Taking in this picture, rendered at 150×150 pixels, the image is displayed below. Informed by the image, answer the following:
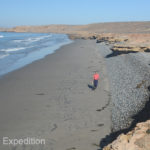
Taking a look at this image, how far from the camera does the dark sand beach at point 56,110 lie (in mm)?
7598

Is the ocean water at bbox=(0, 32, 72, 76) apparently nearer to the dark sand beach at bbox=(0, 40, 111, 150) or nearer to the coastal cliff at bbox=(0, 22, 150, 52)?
the dark sand beach at bbox=(0, 40, 111, 150)

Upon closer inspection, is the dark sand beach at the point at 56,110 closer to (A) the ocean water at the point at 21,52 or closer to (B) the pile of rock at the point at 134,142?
(B) the pile of rock at the point at 134,142

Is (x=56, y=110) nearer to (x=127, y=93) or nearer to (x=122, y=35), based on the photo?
(x=127, y=93)

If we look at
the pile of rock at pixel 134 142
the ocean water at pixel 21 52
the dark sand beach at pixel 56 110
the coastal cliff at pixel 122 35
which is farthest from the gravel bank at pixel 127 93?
the ocean water at pixel 21 52

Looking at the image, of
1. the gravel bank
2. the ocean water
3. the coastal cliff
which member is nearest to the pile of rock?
the gravel bank

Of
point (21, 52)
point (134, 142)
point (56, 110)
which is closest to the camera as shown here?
point (134, 142)

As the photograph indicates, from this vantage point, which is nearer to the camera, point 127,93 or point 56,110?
point 56,110

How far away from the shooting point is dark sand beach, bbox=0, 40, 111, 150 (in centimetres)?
760

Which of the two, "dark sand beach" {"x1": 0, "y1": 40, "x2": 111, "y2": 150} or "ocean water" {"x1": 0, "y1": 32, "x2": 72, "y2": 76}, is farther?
"ocean water" {"x1": 0, "y1": 32, "x2": 72, "y2": 76}

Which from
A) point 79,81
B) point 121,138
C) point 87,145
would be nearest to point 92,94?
point 79,81

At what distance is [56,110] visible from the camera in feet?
32.4

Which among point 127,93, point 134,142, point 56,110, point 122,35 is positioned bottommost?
point 56,110

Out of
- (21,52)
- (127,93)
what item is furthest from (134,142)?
(21,52)

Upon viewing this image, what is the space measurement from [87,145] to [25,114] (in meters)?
3.56
